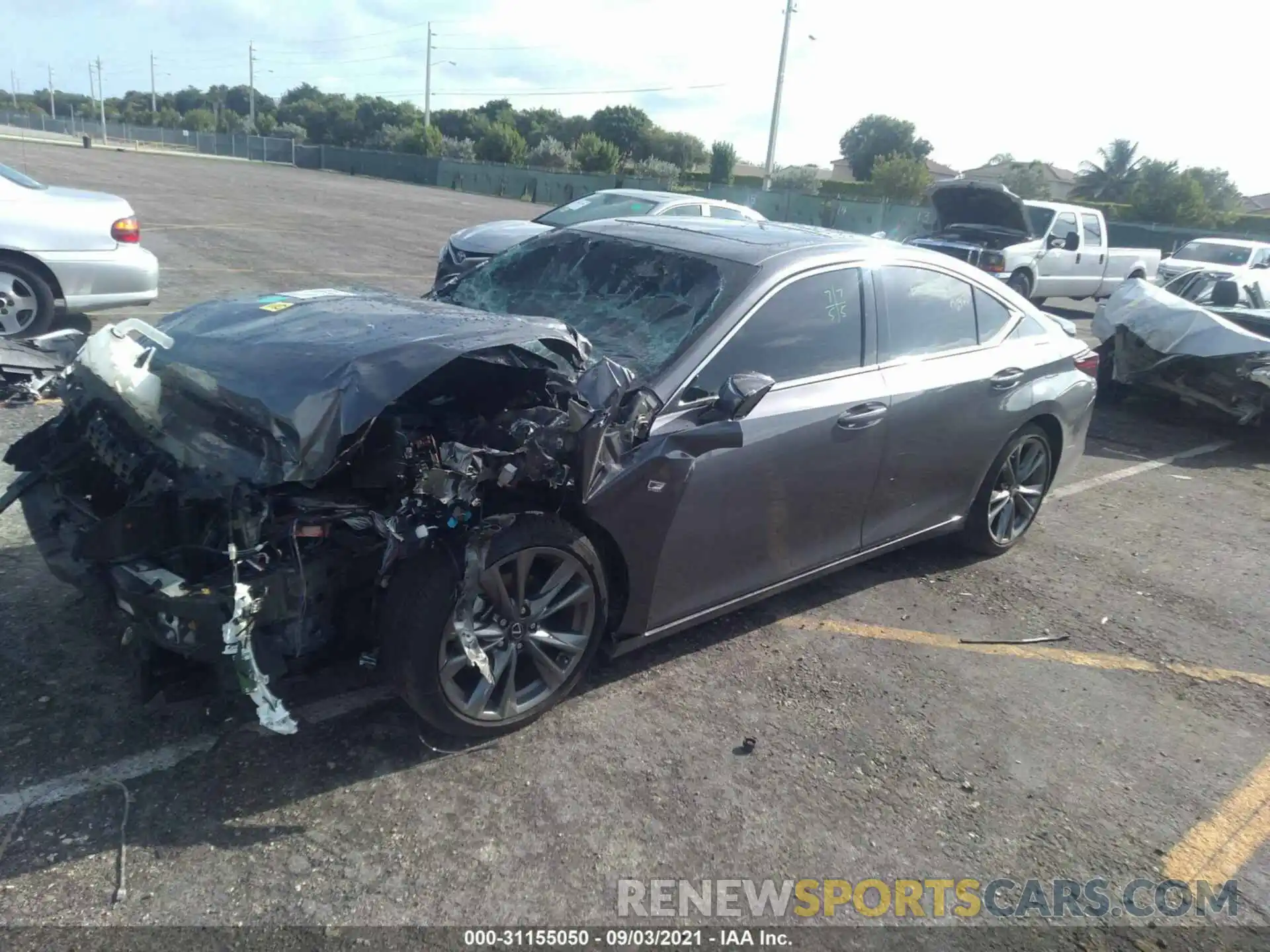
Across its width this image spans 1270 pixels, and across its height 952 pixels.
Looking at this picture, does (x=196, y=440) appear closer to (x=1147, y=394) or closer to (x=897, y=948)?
(x=897, y=948)

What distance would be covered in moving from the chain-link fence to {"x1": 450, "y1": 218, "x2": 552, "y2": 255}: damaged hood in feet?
219

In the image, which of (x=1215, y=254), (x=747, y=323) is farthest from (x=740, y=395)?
(x=1215, y=254)

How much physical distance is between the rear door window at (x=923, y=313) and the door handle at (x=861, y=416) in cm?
29

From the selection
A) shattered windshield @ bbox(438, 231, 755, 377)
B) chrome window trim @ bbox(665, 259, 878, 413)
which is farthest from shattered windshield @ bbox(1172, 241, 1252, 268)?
shattered windshield @ bbox(438, 231, 755, 377)

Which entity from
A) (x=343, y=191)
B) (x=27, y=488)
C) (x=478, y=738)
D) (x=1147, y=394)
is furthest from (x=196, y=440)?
(x=343, y=191)

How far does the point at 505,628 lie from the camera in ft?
10.5

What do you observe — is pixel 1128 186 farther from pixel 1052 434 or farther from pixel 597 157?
pixel 1052 434

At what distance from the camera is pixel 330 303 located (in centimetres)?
384

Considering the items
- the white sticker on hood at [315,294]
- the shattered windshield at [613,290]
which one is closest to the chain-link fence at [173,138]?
the shattered windshield at [613,290]

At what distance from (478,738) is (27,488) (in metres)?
1.97

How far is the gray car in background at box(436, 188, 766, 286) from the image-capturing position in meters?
10.7

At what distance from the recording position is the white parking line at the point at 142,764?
278 centimetres

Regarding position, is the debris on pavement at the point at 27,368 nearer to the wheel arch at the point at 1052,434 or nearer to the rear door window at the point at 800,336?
the rear door window at the point at 800,336

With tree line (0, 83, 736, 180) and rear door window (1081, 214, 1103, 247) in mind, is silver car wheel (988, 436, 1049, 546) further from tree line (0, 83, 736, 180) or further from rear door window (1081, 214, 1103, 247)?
tree line (0, 83, 736, 180)
